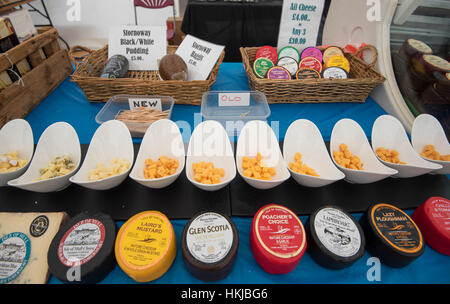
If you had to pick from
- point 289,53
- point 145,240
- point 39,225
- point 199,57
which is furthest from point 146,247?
point 289,53

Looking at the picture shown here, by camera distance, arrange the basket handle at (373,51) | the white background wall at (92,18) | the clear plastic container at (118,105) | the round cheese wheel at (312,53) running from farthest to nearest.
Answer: the white background wall at (92,18)
the round cheese wheel at (312,53)
the basket handle at (373,51)
the clear plastic container at (118,105)

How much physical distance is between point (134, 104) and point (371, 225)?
120 cm

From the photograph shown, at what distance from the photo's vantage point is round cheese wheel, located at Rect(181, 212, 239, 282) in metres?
0.59

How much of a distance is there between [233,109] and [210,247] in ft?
2.95

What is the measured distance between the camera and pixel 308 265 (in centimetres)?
68

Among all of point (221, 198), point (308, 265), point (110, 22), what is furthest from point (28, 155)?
point (110, 22)

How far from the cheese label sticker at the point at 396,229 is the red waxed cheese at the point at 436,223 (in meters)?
0.07

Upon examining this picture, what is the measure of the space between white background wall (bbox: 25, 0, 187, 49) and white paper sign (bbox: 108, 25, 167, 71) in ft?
9.05

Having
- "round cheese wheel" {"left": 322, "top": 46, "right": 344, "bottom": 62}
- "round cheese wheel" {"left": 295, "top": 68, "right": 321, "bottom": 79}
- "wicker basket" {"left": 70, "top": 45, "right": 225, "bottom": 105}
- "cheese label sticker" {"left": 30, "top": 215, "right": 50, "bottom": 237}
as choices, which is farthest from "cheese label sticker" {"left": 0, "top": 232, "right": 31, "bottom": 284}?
"round cheese wheel" {"left": 322, "top": 46, "right": 344, "bottom": 62}

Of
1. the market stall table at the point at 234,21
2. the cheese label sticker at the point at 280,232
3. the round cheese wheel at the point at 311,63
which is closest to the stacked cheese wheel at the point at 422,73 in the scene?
the round cheese wheel at the point at 311,63

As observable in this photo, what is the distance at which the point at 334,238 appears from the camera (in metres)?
0.64

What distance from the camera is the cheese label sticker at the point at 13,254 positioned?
598 mm

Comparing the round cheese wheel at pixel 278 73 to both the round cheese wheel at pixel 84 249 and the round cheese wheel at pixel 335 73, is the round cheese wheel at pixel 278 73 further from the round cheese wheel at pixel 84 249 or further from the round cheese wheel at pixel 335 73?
the round cheese wheel at pixel 84 249

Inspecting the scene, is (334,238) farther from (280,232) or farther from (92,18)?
(92,18)
